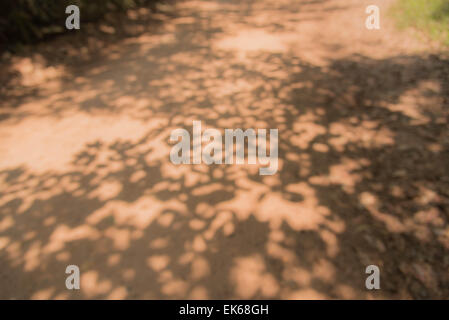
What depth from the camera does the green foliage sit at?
756cm

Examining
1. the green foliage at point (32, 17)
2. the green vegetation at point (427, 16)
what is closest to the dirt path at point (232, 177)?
the green foliage at point (32, 17)

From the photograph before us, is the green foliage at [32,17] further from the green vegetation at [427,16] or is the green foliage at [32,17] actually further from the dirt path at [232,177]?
the green vegetation at [427,16]

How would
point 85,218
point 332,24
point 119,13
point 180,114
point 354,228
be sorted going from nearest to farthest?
1. point 354,228
2. point 85,218
3. point 180,114
4. point 332,24
5. point 119,13

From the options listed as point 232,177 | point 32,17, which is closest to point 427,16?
point 232,177

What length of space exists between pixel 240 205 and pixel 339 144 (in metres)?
2.18

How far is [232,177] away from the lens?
15.4 feet

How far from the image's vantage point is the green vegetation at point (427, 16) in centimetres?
748

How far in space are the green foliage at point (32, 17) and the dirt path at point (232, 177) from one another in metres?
0.52

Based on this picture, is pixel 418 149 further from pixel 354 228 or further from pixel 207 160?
pixel 207 160

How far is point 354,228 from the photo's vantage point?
3.86m

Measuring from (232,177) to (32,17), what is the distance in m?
7.50

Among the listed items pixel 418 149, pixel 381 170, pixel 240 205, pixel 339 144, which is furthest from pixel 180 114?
pixel 418 149

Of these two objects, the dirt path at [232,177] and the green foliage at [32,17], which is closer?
the dirt path at [232,177]

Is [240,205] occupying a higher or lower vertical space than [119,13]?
lower
